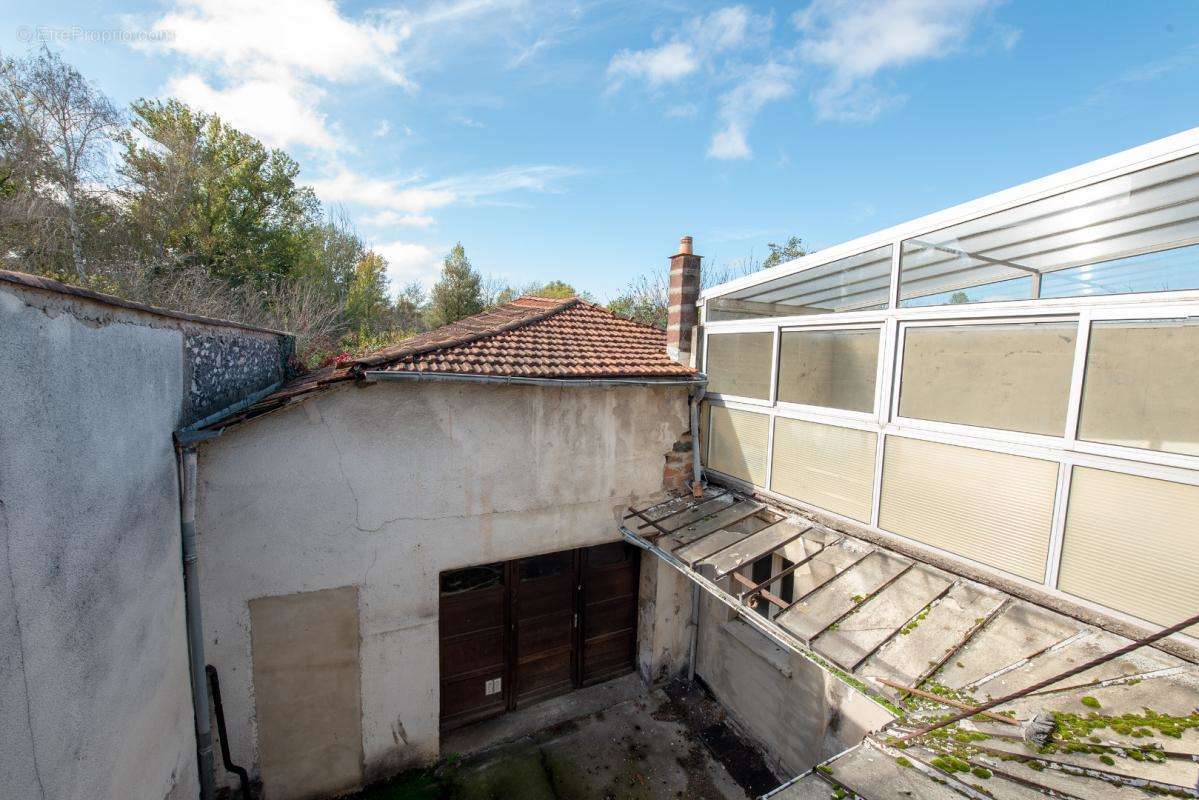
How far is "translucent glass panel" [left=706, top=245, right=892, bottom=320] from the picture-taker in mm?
5633

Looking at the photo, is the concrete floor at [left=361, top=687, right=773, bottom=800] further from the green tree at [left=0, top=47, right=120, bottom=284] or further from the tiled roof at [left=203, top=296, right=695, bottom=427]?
the green tree at [left=0, top=47, right=120, bottom=284]

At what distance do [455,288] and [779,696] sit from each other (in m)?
25.5

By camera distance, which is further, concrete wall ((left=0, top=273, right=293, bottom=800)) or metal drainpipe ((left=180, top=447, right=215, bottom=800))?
metal drainpipe ((left=180, top=447, right=215, bottom=800))

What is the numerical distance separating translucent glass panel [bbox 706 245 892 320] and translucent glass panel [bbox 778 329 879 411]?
0.45 metres

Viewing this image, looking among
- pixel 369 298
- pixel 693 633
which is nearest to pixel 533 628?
pixel 693 633

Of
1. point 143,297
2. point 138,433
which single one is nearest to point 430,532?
point 138,433

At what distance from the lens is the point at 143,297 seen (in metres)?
14.6

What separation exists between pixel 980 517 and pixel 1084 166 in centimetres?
318

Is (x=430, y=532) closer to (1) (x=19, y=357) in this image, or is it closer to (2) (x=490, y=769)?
(2) (x=490, y=769)

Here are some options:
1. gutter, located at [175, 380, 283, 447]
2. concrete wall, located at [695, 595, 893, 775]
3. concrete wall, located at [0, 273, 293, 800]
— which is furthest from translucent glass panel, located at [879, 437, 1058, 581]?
gutter, located at [175, 380, 283, 447]

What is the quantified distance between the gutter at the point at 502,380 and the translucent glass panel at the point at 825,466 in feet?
6.19

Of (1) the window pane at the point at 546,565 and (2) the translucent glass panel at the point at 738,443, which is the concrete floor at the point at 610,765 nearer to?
(1) the window pane at the point at 546,565

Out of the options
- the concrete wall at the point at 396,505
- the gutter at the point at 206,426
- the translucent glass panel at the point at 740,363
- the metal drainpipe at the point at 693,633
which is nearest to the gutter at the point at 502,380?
the concrete wall at the point at 396,505

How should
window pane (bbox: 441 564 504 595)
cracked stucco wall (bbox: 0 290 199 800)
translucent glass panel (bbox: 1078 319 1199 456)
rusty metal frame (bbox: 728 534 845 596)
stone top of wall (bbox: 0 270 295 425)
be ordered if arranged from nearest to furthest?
cracked stucco wall (bbox: 0 290 199 800)
stone top of wall (bbox: 0 270 295 425)
translucent glass panel (bbox: 1078 319 1199 456)
rusty metal frame (bbox: 728 534 845 596)
window pane (bbox: 441 564 504 595)
